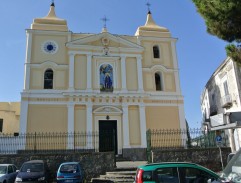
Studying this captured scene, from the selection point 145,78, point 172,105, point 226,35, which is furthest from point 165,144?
point 226,35

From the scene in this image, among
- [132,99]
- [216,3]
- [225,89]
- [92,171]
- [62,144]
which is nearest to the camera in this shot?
[216,3]

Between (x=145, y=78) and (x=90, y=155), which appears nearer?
(x=90, y=155)

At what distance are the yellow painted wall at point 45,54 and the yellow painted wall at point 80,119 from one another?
450 centimetres

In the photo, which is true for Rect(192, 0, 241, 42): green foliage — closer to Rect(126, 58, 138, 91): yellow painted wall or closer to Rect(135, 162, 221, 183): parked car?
Rect(135, 162, 221, 183): parked car

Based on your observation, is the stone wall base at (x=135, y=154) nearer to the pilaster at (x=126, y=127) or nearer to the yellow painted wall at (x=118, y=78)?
the pilaster at (x=126, y=127)

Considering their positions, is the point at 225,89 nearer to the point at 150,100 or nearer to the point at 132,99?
the point at 150,100

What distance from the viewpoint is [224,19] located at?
9875 mm

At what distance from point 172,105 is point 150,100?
2103 millimetres

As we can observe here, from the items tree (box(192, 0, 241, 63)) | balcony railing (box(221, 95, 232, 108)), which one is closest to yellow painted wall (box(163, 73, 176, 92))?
balcony railing (box(221, 95, 232, 108))

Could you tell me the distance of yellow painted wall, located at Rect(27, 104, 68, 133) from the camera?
22859 mm

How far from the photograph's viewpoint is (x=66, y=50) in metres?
25.4

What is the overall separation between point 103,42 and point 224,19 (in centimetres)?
1702

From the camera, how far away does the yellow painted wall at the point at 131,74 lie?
82.9ft

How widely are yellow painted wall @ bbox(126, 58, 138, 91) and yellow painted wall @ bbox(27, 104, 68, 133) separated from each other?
6.02 meters
